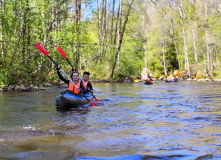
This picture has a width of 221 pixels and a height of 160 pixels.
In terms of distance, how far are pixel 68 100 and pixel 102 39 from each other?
65.4 feet

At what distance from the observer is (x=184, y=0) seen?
1325 inches

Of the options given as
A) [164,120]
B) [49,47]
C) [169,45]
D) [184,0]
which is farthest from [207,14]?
[164,120]

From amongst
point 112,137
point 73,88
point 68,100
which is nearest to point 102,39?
point 73,88

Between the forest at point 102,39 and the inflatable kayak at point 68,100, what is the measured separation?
3.77 meters

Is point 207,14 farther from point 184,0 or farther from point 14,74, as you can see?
point 14,74

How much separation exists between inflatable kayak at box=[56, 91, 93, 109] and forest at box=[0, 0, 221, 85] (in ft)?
12.4

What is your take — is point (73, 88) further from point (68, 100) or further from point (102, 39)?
point (102, 39)

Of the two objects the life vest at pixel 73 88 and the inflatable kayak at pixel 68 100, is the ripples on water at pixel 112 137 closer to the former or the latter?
the inflatable kayak at pixel 68 100

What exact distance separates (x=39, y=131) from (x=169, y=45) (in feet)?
116

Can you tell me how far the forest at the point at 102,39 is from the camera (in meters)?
12.4

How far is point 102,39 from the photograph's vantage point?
89.6 ft

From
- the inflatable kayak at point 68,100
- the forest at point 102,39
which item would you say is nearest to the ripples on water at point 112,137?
the inflatable kayak at point 68,100

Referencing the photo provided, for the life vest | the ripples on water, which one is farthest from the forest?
the ripples on water

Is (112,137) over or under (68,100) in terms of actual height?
under
